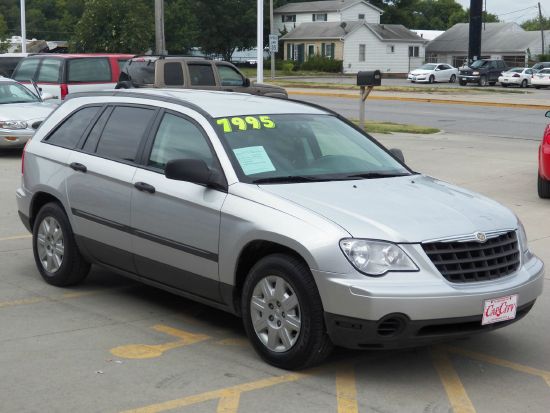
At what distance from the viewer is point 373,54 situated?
8494cm

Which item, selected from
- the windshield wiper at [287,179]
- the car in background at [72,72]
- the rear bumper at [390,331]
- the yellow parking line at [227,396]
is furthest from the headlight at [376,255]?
the car in background at [72,72]

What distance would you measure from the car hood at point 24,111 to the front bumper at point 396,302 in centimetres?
1269

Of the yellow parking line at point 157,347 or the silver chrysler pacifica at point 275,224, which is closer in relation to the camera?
the silver chrysler pacifica at point 275,224

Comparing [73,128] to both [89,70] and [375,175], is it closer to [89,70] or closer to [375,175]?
[375,175]

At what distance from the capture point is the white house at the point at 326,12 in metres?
91.7

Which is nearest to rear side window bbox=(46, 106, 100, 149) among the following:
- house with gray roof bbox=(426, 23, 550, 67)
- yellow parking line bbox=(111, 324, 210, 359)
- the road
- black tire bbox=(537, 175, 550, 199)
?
yellow parking line bbox=(111, 324, 210, 359)

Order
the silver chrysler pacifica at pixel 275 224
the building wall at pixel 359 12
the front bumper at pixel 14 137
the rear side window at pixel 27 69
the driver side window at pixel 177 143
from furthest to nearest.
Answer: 1. the building wall at pixel 359 12
2. the rear side window at pixel 27 69
3. the front bumper at pixel 14 137
4. the driver side window at pixel 177 143
5. the silver chrysler pacifica at pixel 275 224

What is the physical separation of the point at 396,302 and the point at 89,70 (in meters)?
17.5

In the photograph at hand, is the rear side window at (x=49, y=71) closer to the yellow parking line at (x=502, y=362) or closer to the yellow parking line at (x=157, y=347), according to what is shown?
the yellow parking line at (x=157, y=347)

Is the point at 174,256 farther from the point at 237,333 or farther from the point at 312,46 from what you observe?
the point at 312,46

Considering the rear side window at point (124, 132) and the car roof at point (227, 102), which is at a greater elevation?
the car roof at point (227, 102)

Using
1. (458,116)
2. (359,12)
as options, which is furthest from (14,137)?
(359,12)

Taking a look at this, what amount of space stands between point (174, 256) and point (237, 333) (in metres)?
0.71

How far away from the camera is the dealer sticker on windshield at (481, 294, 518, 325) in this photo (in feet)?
17.5
